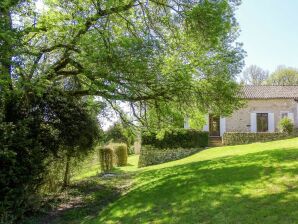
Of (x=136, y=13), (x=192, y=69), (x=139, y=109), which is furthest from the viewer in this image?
(x=139, y=109)

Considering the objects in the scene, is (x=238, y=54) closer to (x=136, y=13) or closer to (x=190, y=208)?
(x=136, y=13)

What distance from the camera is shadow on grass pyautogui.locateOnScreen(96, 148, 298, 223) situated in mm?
6699

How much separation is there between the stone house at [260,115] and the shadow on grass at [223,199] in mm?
23606

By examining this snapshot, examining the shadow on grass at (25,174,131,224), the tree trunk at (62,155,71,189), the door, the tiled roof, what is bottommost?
the shadow on grass at (25,174,131,224)

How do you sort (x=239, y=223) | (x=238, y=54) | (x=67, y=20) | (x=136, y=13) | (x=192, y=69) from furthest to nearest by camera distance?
(x=136, y=13), (x=238, y=54), (x=192, y=69), (x=67, y=20), (x=239, y=223)

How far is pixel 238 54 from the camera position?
43.3 feet

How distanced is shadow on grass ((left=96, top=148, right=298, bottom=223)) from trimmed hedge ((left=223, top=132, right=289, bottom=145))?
17.6m

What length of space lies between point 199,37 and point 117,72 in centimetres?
373

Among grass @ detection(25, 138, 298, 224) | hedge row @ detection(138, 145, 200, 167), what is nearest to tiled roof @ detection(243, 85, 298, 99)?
hedge row @ detection(138, 145, 200, 167)

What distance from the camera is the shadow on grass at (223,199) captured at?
22.0 ft

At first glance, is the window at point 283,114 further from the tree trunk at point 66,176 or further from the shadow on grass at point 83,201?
the tree trunk at point 66,176

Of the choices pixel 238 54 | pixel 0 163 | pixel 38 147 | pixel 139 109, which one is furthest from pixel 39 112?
pixel 238 54

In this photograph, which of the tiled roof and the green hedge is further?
the tiled roof

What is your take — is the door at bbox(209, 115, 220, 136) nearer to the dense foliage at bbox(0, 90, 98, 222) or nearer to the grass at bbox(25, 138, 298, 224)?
the dense foliage at bbox(0, 90, 98, 222)
